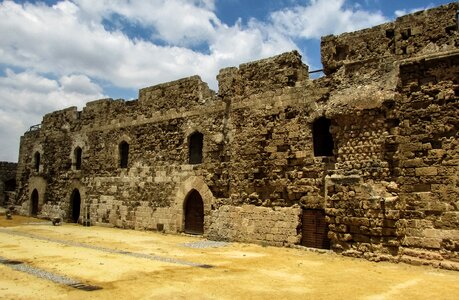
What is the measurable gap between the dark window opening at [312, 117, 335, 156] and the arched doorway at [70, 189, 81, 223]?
11.9 metres

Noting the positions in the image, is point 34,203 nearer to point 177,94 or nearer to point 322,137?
point 177,94

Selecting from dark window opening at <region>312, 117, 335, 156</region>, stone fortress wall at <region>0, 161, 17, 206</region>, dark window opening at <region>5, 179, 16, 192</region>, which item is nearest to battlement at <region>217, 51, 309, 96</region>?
dark window opening at <region>312, 117, 335, 156</region>

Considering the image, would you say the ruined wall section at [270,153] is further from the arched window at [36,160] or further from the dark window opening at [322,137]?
the arched window at [36,160]

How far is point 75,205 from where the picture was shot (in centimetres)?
1794

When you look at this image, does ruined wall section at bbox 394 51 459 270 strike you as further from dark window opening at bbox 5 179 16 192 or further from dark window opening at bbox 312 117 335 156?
dark window opening at bbox 5 179 16 192

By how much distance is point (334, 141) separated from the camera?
9.59 m

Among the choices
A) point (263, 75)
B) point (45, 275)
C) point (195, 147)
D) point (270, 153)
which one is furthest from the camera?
point (195, 147)

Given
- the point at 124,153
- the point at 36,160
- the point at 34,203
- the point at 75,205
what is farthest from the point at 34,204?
the point at 124,153

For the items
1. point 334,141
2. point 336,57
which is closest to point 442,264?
point 334,141

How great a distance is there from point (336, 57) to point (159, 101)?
6875mm

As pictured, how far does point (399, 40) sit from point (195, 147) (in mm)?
6948

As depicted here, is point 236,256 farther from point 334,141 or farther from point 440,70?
point 440,70

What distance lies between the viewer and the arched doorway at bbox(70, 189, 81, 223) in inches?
698

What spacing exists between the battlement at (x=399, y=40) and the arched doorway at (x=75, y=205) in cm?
1283
